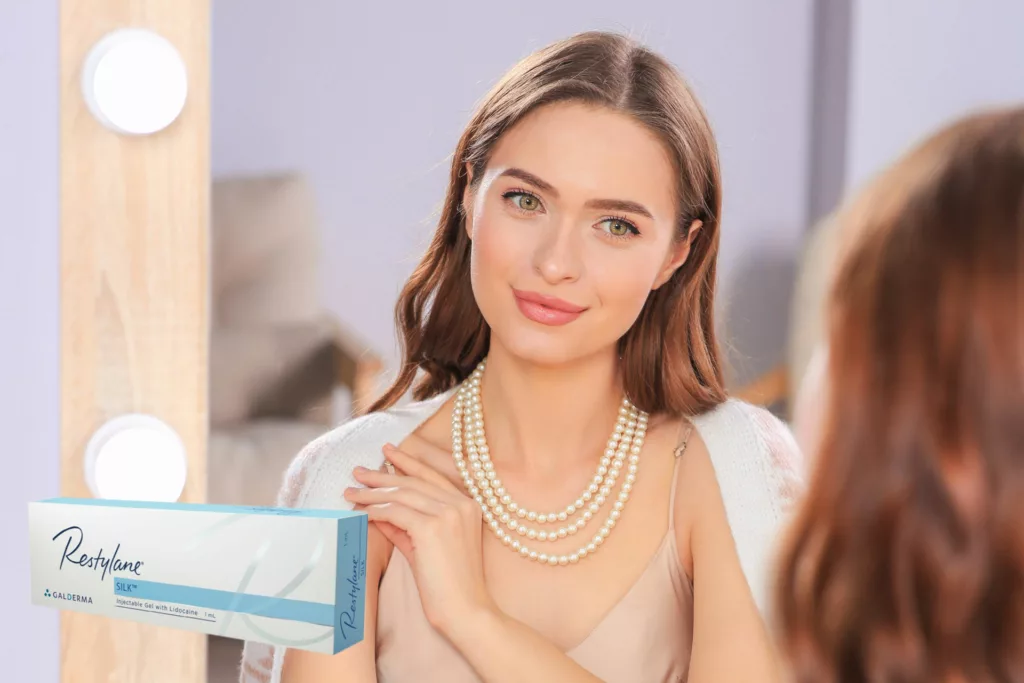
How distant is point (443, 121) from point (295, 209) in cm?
15

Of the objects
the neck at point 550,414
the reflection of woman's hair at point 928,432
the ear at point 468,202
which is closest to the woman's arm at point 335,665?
the neck at point 550,414

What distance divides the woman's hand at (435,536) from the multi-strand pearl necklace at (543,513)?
0.13 ft

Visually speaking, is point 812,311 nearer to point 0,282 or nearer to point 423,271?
point 423,271

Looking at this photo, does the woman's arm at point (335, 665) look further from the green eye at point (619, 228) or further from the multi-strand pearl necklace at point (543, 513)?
the green eye at point (619, 228)

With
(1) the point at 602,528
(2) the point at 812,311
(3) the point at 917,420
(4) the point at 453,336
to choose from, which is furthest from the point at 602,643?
(2) the point at 812,311

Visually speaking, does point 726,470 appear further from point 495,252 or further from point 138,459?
point 138,459

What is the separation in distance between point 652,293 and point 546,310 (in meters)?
0.15

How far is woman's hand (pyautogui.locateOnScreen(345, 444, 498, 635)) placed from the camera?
628 millimetres

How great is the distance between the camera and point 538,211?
2.16 ft

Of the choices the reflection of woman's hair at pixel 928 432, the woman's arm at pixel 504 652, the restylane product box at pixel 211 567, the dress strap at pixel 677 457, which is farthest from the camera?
the dress strap at pixel 677 457

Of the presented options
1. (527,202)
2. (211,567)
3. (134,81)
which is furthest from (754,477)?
(134,81)

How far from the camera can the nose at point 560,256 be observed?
0.63 m

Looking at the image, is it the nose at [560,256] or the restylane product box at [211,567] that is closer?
the restylane product box at [211,567]

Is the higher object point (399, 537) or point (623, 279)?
point (623, 279)
